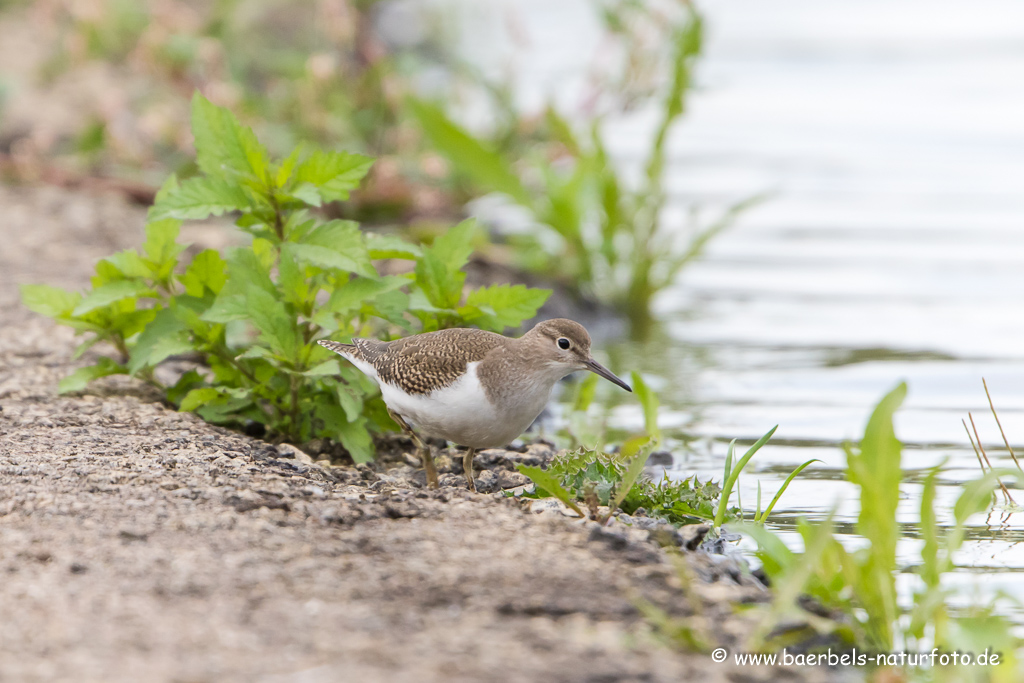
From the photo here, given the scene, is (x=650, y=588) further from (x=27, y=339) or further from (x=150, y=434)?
(x=27, y=339)

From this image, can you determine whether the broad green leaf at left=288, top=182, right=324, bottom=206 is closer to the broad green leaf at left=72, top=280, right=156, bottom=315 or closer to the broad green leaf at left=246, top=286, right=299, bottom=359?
the broad green leaf at left=246, top=286, right=299, bottom=359

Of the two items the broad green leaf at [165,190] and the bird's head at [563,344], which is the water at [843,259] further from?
the broad green leaf at [165,190]

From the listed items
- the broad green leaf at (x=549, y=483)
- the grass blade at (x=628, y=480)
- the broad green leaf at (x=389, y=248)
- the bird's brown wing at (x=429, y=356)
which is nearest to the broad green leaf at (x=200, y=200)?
the broad green leaf at (x=389, y=248)

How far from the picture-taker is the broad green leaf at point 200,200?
3.99m

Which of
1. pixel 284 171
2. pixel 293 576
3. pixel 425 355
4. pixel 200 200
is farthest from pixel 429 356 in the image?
pixel 293 576

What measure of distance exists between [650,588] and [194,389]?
2278 millimetres

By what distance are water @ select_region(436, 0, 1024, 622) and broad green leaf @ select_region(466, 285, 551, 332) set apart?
1.16 metres

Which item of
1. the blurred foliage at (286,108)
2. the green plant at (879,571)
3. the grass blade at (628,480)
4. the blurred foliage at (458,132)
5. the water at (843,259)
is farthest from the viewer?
the blurred foliage at (286,108)

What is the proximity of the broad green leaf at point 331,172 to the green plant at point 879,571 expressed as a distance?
1885mm

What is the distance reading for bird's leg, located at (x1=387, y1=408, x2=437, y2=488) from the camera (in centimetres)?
416

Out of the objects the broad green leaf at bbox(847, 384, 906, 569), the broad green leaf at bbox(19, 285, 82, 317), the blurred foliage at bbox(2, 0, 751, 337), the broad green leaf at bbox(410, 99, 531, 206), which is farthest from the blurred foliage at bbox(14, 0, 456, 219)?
the broad green leaf at bbox(847, 384, 906, 569)

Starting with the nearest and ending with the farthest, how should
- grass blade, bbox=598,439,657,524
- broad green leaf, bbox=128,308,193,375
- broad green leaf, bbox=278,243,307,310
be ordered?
grass blade, bbox=598,439,657,524
broad green leaf, bbox=278,243,307,310
broad green leaf, bbox=128,308,193,375

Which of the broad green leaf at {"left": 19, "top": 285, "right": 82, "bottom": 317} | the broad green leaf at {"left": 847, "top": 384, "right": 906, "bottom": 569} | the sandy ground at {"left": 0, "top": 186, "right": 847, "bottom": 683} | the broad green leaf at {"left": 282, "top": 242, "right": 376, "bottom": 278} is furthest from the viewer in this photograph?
the broad green leaf at {"left": 19, "top": 285, "right": 82, "bottom": 317}

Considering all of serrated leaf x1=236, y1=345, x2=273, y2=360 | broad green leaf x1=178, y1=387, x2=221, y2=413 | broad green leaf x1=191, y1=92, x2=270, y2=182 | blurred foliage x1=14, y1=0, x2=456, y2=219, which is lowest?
broad green leaf x1=178, y1=387, x2=221, y2=413
